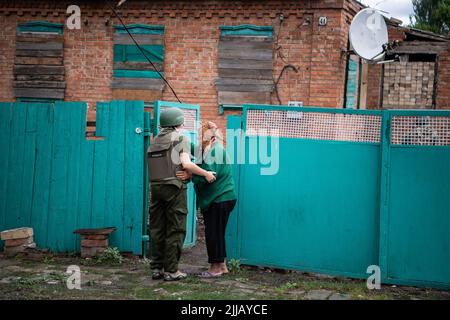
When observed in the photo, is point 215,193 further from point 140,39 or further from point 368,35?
point 140,39

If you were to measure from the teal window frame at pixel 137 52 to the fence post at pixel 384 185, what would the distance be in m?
7.13

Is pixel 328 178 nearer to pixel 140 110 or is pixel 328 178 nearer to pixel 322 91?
pixel 140 110

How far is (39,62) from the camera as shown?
537 inches

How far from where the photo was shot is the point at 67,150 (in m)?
8.41

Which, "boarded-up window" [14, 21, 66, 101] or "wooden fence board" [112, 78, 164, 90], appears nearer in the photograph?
"wooden fence board" [112, 78, 164, 90]

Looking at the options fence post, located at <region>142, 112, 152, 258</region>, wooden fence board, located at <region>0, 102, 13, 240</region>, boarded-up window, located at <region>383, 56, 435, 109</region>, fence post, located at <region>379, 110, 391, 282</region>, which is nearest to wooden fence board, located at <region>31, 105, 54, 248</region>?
wooden fence board, located at <region>0, 102, 13, 240</region>

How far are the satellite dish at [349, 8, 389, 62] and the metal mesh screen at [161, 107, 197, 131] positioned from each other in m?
3.81

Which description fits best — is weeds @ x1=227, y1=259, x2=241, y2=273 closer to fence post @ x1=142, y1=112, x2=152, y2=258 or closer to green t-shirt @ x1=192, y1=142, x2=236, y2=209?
green t-shirt @ x1=192, y1=142, x2=236, y2=209

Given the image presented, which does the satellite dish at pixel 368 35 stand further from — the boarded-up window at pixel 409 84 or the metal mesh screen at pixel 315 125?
the metal mesh screen at pixel 315 125

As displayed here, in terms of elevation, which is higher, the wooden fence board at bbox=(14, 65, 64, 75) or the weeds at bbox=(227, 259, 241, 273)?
the wooden fence board at bbox=(14, 65, 64, 75)

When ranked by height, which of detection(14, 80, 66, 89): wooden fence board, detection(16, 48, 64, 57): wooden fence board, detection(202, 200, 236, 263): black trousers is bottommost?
detection(202, 200, 236, 263): black trousers

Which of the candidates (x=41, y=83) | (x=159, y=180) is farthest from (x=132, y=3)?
(x=159, y=180)

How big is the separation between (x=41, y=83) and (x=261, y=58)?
16.1 ft

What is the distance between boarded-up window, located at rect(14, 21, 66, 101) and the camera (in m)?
13.6
